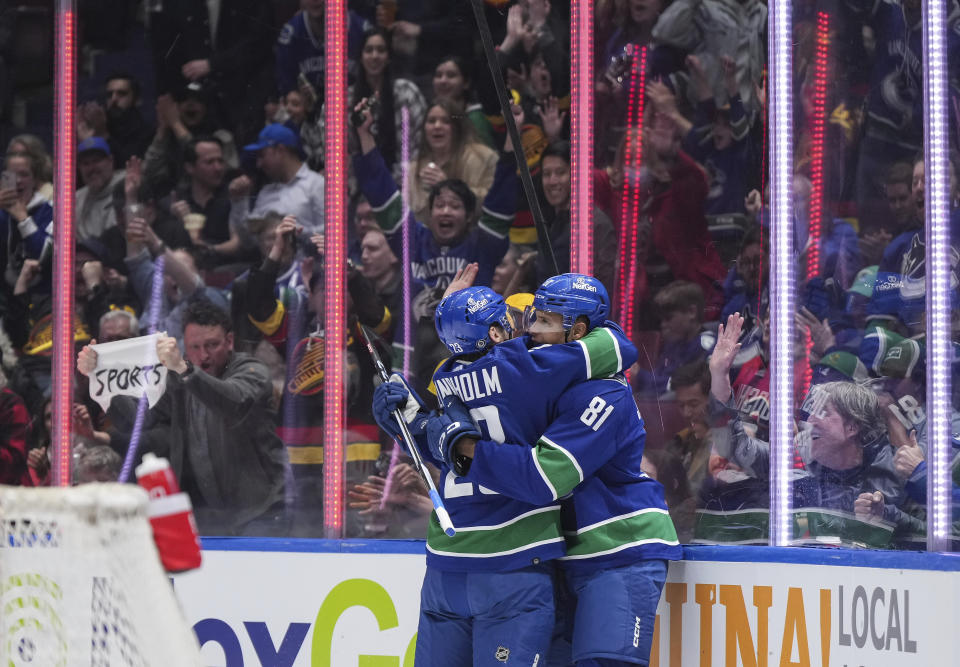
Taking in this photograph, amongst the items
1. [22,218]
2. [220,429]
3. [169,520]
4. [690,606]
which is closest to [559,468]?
[690,606]

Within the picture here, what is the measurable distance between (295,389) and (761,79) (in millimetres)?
1971

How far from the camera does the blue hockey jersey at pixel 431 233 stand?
470cm

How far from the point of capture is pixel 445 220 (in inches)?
189

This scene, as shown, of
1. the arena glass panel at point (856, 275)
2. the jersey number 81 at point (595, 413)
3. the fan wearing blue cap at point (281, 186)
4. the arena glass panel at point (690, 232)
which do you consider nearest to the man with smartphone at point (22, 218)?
the fan wearing blue cap at point (281, 186)

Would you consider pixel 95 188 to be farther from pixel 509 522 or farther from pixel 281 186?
pixel 509 522

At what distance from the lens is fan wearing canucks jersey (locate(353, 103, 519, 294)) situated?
470 cm

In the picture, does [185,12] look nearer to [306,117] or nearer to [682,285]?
[306,117]

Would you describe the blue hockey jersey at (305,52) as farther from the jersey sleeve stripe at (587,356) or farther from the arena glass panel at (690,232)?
the jersey sleeve stripe at (587,356)

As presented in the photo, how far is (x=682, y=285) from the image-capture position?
427cm

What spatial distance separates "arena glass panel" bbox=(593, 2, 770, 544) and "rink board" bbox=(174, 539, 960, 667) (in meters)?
0.25

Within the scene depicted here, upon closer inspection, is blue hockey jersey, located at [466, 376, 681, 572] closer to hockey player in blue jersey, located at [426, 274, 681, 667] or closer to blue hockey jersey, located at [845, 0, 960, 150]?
hockey player in blue jersey, located at [426, 274, 681, 667]

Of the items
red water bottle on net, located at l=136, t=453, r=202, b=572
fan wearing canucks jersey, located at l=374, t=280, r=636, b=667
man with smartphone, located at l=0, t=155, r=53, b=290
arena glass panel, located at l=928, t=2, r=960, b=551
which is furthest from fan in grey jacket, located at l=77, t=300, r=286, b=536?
red water bottle on net, located at l=136, t=453, r=202, b=572

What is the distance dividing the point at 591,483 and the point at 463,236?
136 cm

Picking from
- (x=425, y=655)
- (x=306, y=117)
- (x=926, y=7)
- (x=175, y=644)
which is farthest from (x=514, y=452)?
(x=306, y=117)
